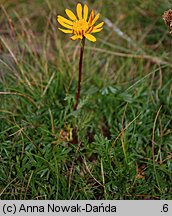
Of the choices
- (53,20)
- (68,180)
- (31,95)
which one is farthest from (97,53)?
(68,180)

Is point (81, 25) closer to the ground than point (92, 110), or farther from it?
farther from it

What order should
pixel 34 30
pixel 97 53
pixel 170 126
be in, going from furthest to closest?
pixel 34 30 → pixel 97 53 → pixel 170 126

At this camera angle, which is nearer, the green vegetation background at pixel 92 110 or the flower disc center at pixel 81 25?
the flower disc center at pixel 81 25

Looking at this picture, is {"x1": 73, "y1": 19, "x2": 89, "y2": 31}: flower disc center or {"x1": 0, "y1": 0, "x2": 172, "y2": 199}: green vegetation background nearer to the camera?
{"x1": 73, "y1": 19, "x2": 89, "y2": 31}: flower disc center

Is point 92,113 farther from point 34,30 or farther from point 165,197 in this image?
point 34,30

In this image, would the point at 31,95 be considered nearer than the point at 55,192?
No

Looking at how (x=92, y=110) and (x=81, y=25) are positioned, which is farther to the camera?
(x=92, y=110)
